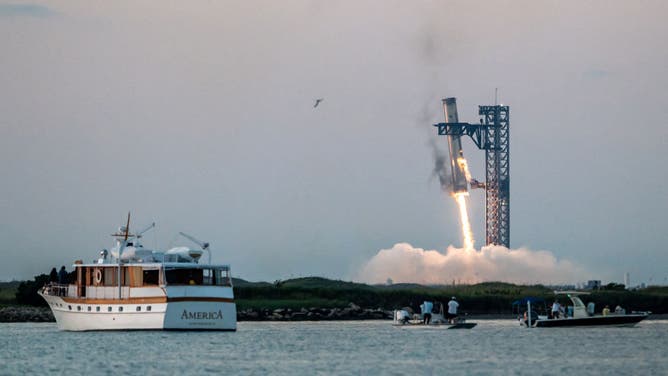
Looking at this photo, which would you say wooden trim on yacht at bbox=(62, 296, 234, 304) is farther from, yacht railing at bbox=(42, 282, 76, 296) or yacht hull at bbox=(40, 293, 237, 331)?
yacht railing at bbox=(42, 282, 76, 296)

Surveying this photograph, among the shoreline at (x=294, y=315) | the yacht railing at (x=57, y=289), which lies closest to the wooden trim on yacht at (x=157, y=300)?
the yacht railing at (x=57, y=289)

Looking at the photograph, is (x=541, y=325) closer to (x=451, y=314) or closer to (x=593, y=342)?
(x=451, y=314)

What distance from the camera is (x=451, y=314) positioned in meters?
103

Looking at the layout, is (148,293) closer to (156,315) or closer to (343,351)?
(156,315)

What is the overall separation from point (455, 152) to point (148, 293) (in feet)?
205

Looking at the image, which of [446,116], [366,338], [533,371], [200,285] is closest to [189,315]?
[200,285]

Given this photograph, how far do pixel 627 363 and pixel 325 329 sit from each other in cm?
3319

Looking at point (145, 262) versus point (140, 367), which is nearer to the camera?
point (140, 367)

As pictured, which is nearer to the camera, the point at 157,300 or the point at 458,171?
the point at 157,300

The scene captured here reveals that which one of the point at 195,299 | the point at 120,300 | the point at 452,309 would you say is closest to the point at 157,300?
the point at 195,299

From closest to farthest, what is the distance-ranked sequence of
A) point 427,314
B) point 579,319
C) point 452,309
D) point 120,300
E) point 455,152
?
point 120,300
point 579,319
point 427,314
point 452,309
point 455,152

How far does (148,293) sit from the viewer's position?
9162cm

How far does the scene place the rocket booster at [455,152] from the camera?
145 metres

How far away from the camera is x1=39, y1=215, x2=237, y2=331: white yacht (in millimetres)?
90625
